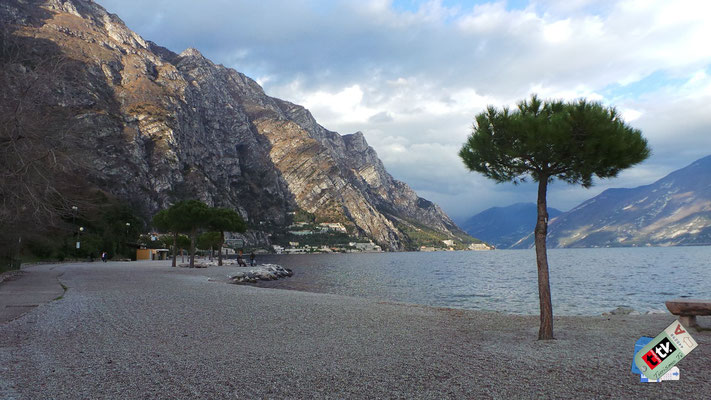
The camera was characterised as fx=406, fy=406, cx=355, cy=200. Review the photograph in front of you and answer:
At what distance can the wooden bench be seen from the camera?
11234 mm

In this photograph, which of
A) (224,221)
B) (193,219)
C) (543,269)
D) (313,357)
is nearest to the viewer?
(313,357)

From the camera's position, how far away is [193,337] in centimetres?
1006

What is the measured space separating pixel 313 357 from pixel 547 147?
296 inches

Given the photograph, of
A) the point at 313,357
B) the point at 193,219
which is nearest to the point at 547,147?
the point at 313,357

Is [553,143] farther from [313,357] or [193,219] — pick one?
[193,219]

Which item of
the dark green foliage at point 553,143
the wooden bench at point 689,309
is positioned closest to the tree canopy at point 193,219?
the dark green foliage at point 553,143

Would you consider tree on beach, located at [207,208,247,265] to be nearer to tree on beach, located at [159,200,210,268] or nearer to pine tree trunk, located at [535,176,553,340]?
tree on beach, located at [159,200,210,268]

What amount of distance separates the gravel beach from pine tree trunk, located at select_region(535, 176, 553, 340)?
0.49 m

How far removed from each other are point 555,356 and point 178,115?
7364 inches

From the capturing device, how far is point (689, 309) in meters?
11.5

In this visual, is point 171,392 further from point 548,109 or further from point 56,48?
point 548,109

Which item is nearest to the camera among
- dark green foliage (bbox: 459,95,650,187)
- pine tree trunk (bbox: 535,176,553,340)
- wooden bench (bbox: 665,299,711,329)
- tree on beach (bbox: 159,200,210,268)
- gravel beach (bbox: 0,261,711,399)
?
gravel beach (bbox: 0,261,711,399)

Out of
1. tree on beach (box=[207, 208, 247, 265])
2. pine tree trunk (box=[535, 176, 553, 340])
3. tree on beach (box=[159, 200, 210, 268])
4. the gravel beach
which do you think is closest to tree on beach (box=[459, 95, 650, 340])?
pine tree trunk (box=[535, 176, 553, 340])

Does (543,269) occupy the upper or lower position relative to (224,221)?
lower
